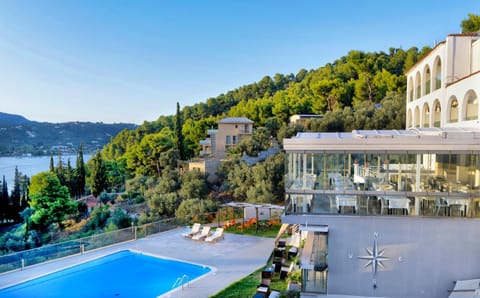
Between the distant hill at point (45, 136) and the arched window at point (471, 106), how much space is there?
195ft

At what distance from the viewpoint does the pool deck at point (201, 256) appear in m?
11.7

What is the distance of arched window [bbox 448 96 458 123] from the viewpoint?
1381cm

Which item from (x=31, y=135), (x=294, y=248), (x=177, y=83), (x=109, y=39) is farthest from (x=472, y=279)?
(x=31, y=135)

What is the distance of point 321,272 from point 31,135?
245ft

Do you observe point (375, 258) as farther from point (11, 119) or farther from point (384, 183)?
point (11, 119)

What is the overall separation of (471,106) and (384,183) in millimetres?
5670

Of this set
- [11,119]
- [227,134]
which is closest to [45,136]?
[11,119]

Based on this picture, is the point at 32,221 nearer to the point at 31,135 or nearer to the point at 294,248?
the point at 294,248

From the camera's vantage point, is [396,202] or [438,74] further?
[438,74]

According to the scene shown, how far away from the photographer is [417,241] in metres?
9.74

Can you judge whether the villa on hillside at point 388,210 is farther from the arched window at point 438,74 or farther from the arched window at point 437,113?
the arched window at point 438,74

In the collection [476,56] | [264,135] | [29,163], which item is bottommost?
[29,163]

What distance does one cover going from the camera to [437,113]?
52.5ft

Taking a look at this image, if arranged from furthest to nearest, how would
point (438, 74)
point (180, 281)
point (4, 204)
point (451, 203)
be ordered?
point (4, 204) → point (438, 74) → point (180, 281) → point (451, 203)
